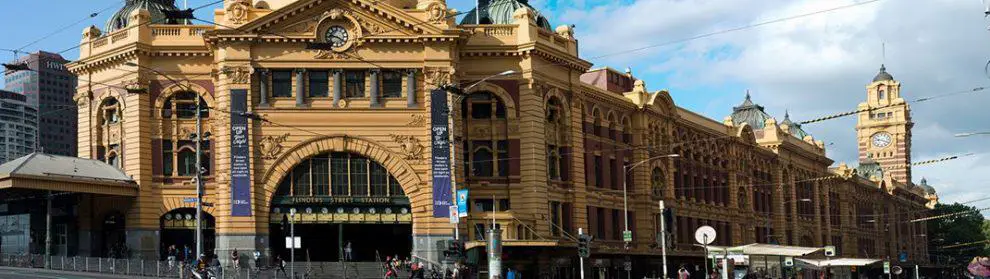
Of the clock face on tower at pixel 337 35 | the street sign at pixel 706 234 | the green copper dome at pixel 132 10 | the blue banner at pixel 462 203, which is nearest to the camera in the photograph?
the street sign at pixel 706 234

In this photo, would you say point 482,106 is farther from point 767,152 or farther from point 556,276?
point 767,152

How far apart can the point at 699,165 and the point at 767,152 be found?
59.3ft

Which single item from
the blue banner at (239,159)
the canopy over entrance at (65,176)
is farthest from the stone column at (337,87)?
the canopy over entrance at (65,176)

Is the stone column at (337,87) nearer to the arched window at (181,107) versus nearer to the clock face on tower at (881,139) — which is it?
the arched window at (181,107)

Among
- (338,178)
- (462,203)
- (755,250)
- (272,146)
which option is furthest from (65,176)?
(755,250)

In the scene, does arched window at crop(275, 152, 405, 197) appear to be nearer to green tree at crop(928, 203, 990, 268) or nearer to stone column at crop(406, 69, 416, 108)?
stone column at crop(406, 69, 416, 108)

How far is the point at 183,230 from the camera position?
75125mm

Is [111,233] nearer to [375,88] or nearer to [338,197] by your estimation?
[338,197]

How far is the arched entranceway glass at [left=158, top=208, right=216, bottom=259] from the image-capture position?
7444cm

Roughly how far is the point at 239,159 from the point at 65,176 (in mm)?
8983

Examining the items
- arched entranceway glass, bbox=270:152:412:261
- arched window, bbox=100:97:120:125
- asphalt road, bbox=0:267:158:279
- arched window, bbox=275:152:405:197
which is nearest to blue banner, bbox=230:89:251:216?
arched entranceway glass, bbox=270:152:412:261

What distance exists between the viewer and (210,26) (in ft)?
243

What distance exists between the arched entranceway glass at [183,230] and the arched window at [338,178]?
17.6 ft

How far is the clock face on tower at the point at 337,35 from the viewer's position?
72.8m
